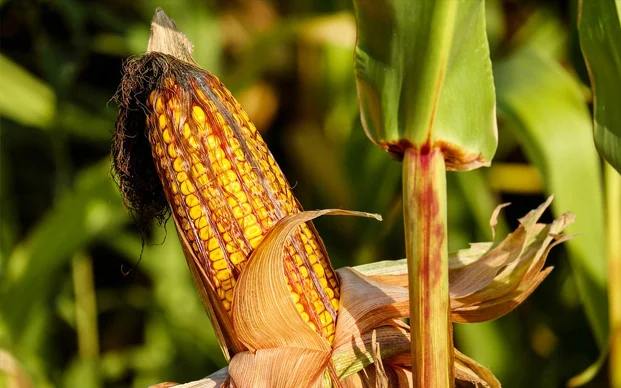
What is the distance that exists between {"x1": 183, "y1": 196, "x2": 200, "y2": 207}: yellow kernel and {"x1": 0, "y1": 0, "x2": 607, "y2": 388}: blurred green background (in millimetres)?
593

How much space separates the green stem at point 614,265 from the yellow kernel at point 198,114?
34.0 inches

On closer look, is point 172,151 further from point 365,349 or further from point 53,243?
point 53,243

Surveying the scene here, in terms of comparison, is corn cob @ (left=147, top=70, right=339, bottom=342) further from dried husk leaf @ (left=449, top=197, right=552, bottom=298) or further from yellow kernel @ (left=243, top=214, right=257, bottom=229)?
dried husk leaf @ (left=449, top=197, right=552, bottom=298)

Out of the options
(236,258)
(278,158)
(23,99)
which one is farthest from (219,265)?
(278,158)

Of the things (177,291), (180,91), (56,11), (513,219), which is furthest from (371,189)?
(180,91)

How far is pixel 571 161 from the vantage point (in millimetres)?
1301

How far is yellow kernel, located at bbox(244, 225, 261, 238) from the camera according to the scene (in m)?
0.73

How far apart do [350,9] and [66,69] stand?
2.74 ft

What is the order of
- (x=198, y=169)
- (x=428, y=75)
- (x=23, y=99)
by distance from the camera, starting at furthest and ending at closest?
1. (x=23, y=99)
2. (x=198, y=169)
3. (x=428, y=75)

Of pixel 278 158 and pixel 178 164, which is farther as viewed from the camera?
pixel 278 158

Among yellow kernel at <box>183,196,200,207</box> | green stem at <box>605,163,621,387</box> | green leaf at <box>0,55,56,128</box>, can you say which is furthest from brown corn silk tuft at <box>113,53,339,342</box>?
green leaf at <box>0,55,56,128</box>

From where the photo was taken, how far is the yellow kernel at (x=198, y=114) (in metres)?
0.72

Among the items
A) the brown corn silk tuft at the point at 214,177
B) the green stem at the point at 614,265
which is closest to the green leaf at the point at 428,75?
the brown corn silk tuft at the point at 214,177

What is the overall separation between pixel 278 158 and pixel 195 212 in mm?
1845
